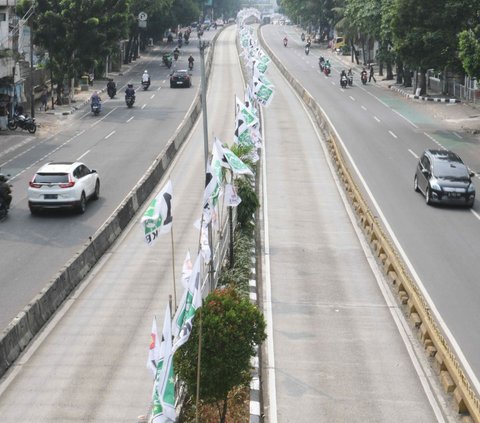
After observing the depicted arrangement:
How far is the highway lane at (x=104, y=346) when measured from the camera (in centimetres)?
1576

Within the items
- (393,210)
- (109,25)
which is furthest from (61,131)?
(393,210)

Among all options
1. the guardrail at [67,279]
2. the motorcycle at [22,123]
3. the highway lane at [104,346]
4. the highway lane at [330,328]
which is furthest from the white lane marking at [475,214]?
the motorcycle at [22,123]

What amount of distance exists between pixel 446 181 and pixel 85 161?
54.2 ft

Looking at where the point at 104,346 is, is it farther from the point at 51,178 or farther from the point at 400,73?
the point at 400,73

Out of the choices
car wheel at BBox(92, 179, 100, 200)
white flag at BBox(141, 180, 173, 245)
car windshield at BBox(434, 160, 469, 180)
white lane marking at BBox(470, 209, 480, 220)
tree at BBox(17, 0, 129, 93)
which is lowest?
white lane marking at BBox(470, 209, 480, 220)

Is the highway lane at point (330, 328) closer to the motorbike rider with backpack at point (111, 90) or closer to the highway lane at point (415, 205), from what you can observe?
the highway lane at point (415, 205)

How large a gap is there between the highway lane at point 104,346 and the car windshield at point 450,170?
973cm

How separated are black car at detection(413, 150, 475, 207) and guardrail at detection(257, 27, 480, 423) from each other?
2.58m

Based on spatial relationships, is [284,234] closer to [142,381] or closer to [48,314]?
[48,314]

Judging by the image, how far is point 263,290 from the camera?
23203 millimetres

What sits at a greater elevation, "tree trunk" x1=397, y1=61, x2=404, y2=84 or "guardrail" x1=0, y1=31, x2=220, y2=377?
"tree trunk" x1=397, y1=61, x2=404, y2=84

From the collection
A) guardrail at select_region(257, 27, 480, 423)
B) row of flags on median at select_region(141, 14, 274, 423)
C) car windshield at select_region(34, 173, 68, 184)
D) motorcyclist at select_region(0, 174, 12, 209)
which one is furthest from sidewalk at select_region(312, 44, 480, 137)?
motorcyclist at select_region(0, 174, 12, 209)

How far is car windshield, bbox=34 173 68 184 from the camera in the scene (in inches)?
1167

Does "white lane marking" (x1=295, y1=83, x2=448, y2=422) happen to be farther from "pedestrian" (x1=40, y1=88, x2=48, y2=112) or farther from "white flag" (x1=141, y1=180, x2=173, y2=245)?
"pedestrian" (x1=40, y1=88, x2=48, y2=112)
